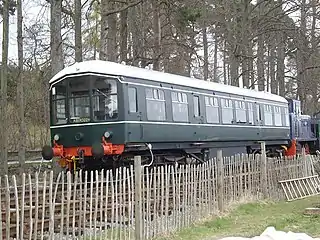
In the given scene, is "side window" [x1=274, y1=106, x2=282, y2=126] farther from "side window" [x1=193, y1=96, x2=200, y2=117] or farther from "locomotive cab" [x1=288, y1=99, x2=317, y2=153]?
"side window" [x1=193, y1=96, x2=200, y2=117]

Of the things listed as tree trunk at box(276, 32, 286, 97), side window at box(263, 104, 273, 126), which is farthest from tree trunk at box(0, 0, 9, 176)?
tree trunk at box(276, 32, 286, 97)

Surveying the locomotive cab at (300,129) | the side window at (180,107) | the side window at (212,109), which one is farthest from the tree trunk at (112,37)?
the locomotive cab at (300,129)

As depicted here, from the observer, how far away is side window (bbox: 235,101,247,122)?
70.8 ft

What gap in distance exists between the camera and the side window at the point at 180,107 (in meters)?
16.9

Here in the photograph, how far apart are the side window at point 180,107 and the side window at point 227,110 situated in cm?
297

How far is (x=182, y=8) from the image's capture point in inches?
980

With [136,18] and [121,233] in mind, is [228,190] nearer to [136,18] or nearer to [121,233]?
[121,233]

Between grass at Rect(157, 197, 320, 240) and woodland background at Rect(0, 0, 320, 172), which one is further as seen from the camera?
woodland background at Rect(0, 0, 320, 172)

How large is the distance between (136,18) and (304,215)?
56.5 feet

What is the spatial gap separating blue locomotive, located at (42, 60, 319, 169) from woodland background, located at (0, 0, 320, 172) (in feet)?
7.95

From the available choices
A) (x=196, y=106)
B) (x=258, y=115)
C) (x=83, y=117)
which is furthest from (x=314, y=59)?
(x=83, y=117)

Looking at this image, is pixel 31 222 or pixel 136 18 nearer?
pixel 31 222

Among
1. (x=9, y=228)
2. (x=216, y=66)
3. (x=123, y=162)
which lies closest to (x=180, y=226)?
(x=9, y=228)

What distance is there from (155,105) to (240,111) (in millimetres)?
6766
